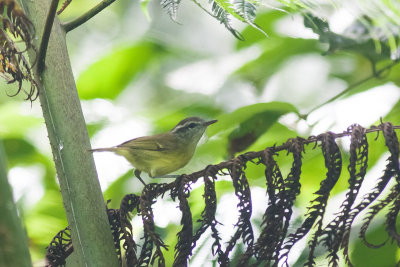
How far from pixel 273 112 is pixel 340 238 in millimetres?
567

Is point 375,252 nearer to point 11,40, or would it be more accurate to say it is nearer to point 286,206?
point 286,206

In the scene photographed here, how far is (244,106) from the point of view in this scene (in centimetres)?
153

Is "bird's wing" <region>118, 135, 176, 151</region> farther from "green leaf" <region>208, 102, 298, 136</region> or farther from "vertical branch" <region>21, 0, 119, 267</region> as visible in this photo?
"vertical branch" <region>21, 0, 119, 267</region>

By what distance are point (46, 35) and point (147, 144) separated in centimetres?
106

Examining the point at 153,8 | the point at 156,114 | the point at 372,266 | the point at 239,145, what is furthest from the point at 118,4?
the point at 372,266

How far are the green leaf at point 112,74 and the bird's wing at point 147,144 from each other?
0.23 meters

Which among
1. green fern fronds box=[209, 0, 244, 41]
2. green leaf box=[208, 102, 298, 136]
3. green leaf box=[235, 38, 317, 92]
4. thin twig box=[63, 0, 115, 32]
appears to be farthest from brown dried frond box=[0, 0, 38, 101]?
green leaf box=[235, 38, 317, 92]

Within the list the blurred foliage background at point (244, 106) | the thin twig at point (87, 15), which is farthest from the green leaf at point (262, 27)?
the thin twig at point (87, 15)

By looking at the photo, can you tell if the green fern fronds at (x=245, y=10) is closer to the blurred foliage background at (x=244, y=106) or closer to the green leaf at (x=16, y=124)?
the blurred foliage background at (x=244, y=106)

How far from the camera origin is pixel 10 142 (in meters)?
2.04

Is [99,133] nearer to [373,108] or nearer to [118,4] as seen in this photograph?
[373,108]

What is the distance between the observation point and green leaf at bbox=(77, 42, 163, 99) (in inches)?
85.1

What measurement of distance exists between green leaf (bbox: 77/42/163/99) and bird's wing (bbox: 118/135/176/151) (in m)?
0.23

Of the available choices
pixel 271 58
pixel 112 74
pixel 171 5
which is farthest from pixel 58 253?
pixel 112 74
